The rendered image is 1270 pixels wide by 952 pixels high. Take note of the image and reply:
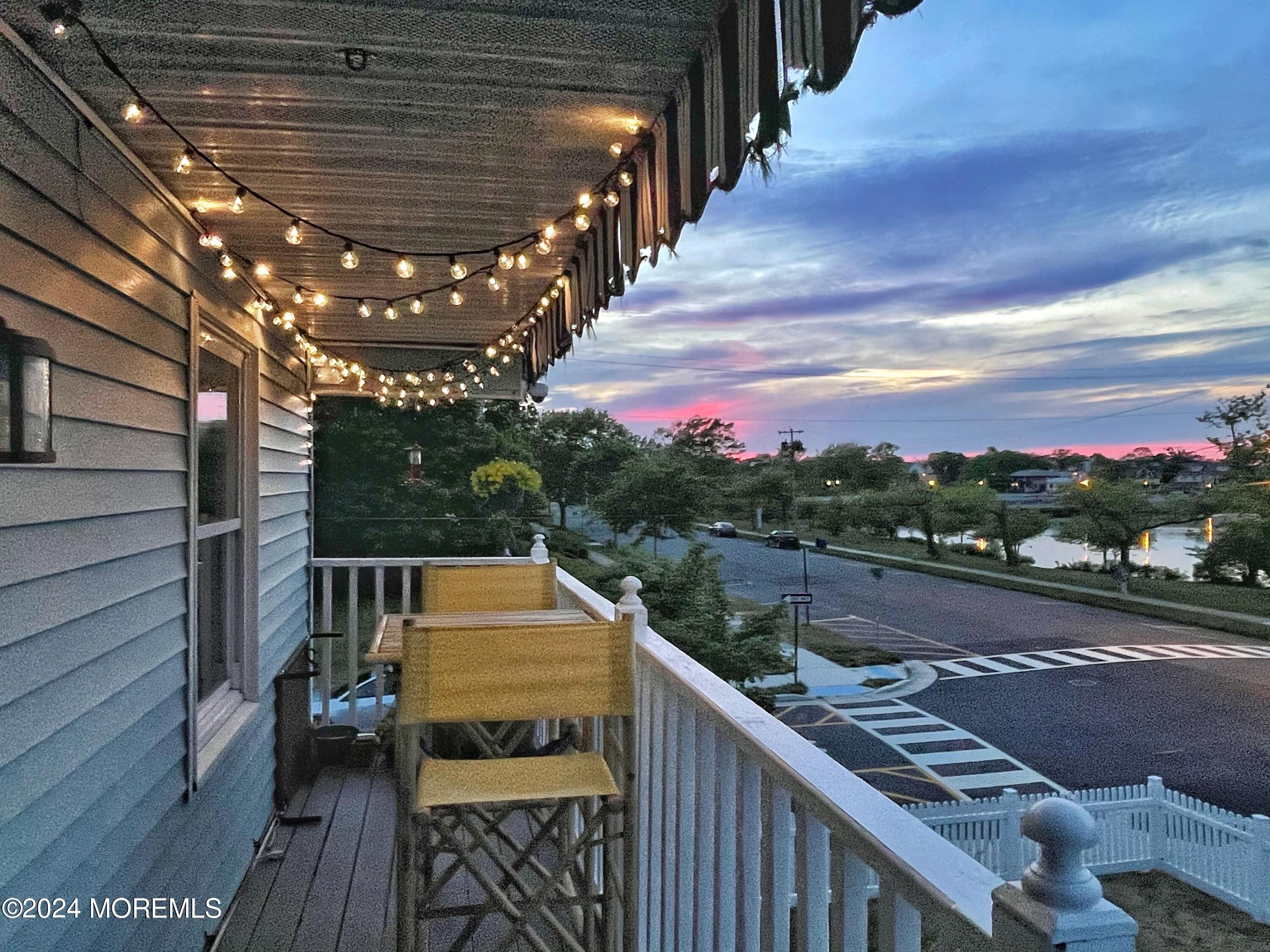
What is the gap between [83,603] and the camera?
1.88m

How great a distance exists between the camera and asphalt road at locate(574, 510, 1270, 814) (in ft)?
63.0

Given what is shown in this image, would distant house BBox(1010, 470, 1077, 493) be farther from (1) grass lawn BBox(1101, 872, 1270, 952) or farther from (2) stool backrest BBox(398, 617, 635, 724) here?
(2) stool backrest BBox(398, 617, 635, 724)

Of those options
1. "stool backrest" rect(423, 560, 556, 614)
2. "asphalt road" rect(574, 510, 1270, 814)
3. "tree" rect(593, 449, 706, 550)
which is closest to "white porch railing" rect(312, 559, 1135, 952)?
"stool backrest" rect(423, 560, 556, 614)

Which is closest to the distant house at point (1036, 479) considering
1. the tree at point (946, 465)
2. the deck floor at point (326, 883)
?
the tree at point (946, 465)

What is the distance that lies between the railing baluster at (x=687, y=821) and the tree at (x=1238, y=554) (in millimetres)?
20037

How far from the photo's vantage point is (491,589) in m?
3.57

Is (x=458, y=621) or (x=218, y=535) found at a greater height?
(x=218, y=535)

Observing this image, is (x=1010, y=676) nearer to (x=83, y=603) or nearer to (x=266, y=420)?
(x=266, y=420)

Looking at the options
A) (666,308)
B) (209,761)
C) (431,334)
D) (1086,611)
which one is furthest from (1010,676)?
(209,761)

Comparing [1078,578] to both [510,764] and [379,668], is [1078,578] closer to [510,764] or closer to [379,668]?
[379,668]

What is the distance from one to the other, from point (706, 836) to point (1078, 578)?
26.5 meters

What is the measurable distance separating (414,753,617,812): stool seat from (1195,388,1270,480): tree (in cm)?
2320

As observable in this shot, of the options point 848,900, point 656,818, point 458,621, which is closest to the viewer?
point 848,900

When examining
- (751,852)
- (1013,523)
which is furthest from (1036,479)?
(751,852)
